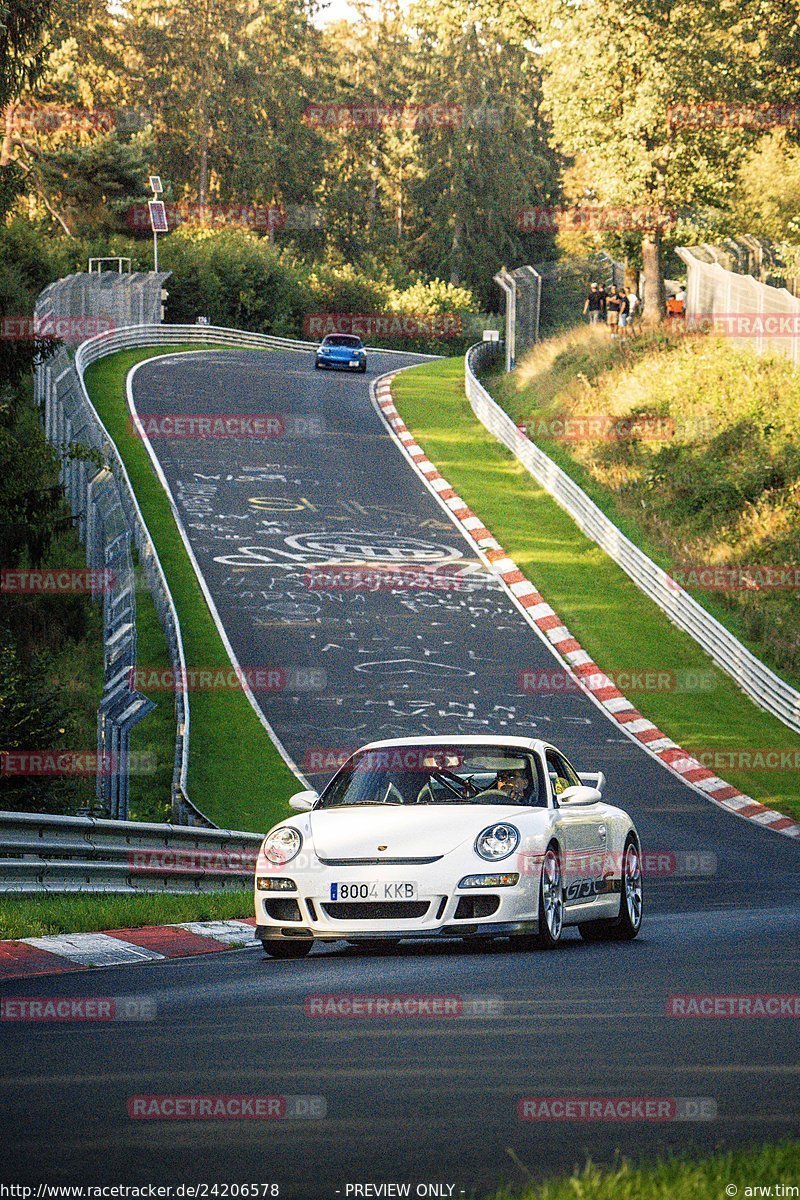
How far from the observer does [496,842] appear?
35.0 feet

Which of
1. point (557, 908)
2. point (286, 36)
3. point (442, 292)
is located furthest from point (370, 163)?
point (557, 908)

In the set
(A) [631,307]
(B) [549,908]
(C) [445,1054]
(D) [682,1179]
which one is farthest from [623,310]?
(D) [682,1179]

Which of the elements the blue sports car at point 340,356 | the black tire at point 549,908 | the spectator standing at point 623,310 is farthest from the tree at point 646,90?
the black tire at point 549,908

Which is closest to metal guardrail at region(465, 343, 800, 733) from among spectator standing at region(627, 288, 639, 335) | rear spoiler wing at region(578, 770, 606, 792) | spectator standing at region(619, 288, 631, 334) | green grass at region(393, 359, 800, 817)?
green grass at region(393, 359, 800, 817)

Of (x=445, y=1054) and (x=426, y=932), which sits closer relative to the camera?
(x=445, y=1054)

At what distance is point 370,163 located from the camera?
4825 inches

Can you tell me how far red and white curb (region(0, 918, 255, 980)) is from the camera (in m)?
10.1

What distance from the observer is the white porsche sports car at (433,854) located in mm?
10555

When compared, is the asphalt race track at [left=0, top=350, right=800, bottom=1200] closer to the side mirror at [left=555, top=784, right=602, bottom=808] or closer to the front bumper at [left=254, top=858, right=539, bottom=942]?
the front bumper at [left=254, top=858, right=539, bottom=942]

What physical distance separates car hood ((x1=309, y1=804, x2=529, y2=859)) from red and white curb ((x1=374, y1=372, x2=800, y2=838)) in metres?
12.1

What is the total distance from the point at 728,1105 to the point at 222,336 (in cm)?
7067

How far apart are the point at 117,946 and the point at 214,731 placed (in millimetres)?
15407

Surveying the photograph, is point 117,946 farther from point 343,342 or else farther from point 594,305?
point 343,342

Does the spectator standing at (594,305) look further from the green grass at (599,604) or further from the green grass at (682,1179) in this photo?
the green grass at (682,1179)
